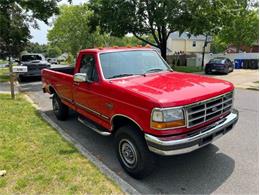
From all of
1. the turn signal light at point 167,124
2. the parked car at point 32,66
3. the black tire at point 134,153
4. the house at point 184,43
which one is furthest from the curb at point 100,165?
the house at point 184,43

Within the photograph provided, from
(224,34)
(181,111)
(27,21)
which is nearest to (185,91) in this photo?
(181,111)

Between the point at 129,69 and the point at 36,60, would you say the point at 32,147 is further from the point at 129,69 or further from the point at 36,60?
the point at 36,60

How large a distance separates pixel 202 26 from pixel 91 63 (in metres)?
16.9

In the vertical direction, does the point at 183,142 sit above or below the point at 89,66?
below

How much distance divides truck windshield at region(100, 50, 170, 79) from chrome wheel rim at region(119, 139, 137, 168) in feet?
4.03

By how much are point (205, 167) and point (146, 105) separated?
1623 mm

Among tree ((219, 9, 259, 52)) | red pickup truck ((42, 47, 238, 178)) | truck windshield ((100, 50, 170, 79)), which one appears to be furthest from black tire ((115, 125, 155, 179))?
tree ((219, 9, 259, 52))

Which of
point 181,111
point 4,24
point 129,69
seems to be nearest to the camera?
point 181,111

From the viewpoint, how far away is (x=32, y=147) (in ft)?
16.9

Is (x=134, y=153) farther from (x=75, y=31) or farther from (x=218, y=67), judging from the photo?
(x=75, y=31)

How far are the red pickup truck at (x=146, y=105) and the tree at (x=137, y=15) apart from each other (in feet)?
49.8

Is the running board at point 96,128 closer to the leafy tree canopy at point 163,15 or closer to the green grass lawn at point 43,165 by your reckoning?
the green grass lawn at point 43,165

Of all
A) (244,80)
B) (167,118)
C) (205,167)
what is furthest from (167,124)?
(244,80)

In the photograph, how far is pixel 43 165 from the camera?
14.3 ft
